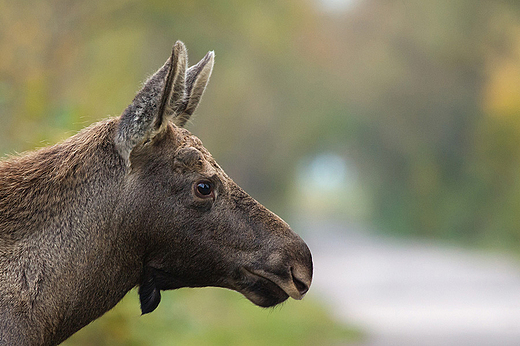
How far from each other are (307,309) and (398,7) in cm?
1953

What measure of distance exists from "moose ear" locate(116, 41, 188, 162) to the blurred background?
1.14 m

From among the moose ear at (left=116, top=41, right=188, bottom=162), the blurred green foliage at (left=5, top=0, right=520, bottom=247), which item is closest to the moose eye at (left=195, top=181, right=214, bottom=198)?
the moose ear at (left=116, top=41, right=188, bottom=162)

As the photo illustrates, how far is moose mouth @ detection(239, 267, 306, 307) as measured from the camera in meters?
4.25

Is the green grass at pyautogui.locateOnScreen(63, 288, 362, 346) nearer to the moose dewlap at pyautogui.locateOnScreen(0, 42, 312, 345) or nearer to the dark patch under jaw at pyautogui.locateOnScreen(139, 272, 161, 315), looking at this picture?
the dark patch under jaw at pyautogui.locateOnScreen(139, 272, 161, 315)

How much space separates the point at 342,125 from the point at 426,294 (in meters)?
23.0

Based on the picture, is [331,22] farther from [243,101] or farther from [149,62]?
[149,62]

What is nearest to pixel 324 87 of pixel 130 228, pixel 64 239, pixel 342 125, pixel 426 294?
pixel 342 125

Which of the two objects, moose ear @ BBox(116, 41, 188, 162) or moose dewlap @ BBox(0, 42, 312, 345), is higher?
moose ear @ BBox(116, 41, 188, 162)

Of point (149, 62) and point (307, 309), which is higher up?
point (149, 62)

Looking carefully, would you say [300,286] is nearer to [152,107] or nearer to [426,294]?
[152,107]

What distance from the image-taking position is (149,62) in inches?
601

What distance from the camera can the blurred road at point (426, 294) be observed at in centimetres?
1189

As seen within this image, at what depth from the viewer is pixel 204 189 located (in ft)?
13.9

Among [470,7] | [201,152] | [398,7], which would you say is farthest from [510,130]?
[201,152]
